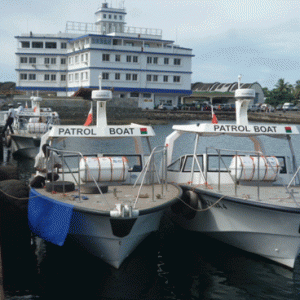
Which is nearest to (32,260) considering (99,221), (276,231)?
(99,221)

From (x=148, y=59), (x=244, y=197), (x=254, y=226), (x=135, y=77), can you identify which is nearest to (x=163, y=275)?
(x=254, y=226)

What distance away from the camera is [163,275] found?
394 inches

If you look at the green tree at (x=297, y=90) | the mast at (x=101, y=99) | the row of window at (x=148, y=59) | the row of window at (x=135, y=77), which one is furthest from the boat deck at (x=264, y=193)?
the green tree at (x=297, y=90)

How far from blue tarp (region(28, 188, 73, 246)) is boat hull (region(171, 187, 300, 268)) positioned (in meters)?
3.53

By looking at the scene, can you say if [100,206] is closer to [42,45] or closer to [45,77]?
[45,77]

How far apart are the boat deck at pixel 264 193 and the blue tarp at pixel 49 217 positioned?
371 centimetres

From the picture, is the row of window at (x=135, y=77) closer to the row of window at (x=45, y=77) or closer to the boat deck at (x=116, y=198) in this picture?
the row of window at (x=45, y=77)

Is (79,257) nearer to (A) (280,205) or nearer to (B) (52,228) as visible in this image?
(B) (52,228)

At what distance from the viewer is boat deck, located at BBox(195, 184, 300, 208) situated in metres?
10.3

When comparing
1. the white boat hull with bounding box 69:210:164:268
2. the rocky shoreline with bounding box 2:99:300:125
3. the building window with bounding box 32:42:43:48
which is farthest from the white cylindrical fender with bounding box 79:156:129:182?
the building window with bounding box 32:42:43:48

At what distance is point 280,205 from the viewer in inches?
387

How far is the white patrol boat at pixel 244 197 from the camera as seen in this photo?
1015 centimetres

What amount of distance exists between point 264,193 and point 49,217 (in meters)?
4.97

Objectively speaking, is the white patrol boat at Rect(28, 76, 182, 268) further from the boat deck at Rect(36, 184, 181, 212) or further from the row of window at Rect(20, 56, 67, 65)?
the row of window at Rect(20, 56, 67, 65)
